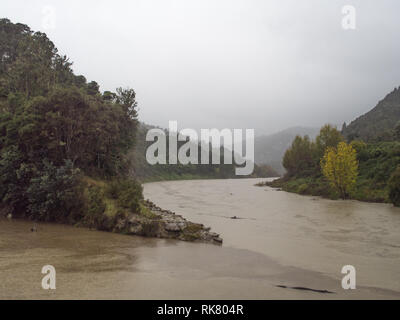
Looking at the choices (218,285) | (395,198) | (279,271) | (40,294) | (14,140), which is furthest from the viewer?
(395,198)

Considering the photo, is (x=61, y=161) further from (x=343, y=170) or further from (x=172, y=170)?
(x=172, y=170)

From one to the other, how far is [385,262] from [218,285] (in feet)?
23.2

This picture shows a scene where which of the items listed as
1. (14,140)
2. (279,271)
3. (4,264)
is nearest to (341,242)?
(279,271)

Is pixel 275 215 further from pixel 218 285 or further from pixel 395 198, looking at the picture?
pixel 218 285

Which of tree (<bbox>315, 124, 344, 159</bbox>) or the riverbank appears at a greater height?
tree (<bbox>315, 124, 344, 159</bbox>)

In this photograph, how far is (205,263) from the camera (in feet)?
36.9

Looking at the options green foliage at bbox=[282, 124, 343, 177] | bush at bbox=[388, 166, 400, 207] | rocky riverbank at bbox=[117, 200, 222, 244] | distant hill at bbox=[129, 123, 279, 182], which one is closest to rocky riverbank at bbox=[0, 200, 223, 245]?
rocky riverbank at bbox=[117, 200, 222, 244]

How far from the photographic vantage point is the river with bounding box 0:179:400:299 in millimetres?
8383

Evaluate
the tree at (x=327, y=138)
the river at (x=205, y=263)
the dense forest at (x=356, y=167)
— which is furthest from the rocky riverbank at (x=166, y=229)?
the tree at (x=327, y=138)

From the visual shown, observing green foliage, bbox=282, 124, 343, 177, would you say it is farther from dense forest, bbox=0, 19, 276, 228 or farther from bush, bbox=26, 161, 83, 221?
bush, bbox=26, 161, 83, 221

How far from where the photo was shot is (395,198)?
94.8 ft

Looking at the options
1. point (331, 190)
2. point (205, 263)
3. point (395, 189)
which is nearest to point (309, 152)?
point (331, 190)

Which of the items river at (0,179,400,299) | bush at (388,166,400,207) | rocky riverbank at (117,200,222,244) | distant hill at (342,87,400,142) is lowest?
river at (0,179,400,299)

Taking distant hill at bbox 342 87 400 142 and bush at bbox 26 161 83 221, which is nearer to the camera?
bush at bbox 26 161 83 221
